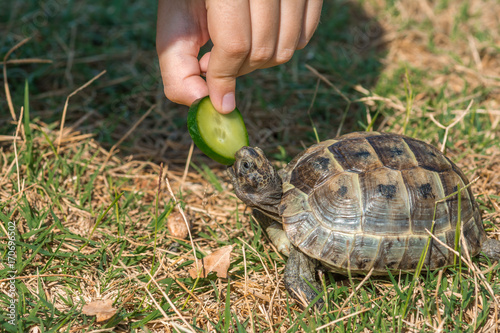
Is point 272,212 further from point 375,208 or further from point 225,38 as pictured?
point 225,38

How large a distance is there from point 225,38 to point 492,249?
203 centimetres

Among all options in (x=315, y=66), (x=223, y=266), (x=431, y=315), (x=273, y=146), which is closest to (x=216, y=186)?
(x=273, y=146)

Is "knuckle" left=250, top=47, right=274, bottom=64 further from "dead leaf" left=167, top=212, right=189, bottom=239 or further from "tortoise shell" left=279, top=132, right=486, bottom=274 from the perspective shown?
"dead leaf" left=167, top=212, right=189, bottom=239

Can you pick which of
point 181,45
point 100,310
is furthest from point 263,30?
point 100,310

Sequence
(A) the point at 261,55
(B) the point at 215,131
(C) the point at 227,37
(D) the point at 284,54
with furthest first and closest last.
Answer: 1. (B) the point at 215,131
2. (D) the point at 284,54
3. (A) the point at 261,55
4. (C) the point at 227,37

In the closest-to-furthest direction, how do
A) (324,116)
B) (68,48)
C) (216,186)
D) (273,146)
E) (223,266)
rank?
(223,266), (216,186), (273,146), (324,116), (68,48)

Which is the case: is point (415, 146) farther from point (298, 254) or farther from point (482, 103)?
point (482, 103)

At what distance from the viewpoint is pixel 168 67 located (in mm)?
2572

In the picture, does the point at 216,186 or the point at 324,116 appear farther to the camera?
the point at 324,116

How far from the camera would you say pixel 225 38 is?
6.78 feet

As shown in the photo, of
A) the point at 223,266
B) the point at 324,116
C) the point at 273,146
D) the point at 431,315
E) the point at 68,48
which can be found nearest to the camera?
the point at 431,315

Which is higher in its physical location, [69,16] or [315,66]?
[69,16]

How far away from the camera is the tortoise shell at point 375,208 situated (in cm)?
239

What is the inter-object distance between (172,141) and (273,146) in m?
0.91
